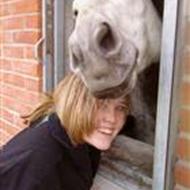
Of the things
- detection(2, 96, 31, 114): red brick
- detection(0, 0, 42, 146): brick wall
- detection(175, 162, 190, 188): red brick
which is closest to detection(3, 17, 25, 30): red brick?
detection(0, 0, 42, 146): brick wall

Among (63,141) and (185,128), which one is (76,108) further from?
(185,128)

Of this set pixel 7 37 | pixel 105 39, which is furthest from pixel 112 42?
pixel 7 37

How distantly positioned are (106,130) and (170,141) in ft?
0.55

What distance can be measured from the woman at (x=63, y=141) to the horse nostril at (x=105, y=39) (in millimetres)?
178

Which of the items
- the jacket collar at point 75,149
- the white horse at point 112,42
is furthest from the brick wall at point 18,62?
the white horse at point 112,42

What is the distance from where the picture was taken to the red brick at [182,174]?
44.0 inches

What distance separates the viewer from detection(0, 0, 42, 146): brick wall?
6.26 feet

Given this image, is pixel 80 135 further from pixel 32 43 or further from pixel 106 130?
pixel 32 43

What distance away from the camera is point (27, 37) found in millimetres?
1956

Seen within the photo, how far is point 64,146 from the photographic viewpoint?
1177 mm

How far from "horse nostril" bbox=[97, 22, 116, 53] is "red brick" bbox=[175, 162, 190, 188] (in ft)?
1.17

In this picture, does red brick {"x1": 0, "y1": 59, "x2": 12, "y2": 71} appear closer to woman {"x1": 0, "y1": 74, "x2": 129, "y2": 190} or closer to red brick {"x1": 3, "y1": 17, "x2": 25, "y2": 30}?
red brick {"x1": 3, "y1": 17, "x2": 25, "y2": 30}

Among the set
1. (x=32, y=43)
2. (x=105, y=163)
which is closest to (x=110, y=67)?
(x=105, y=163)

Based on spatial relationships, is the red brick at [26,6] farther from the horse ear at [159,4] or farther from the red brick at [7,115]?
the horse ear at [159,4]
